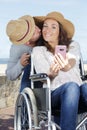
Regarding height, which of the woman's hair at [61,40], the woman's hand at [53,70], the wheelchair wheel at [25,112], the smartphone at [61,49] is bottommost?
the wheelchair wheel at [25,112]

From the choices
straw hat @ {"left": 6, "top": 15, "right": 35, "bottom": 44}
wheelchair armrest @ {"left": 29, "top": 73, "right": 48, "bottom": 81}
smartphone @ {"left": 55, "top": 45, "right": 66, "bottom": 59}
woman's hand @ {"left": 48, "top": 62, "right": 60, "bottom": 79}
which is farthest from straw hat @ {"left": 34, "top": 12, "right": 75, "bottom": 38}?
wheelchair armrest @ {"left": 29, "top": 73, "right": 48, "bottom": 81}

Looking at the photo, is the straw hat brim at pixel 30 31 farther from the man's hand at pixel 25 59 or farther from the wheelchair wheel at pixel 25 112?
the wheelchair wheel at pixel 25 112

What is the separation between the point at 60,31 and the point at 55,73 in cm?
49

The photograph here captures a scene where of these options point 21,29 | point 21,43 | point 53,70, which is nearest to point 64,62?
point 53,70

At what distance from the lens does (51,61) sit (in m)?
3.80

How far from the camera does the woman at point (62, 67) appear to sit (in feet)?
10.6

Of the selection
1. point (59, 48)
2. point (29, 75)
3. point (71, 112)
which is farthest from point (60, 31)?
point (71, 112)

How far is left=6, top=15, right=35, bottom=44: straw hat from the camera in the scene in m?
4.16

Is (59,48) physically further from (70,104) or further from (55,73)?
(70,104)

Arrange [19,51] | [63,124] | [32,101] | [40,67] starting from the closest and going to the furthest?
[63,124] → [32,101] → [40,67] → [19,51]

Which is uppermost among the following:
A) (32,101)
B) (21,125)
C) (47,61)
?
(47,61)

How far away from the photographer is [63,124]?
3.20 meters

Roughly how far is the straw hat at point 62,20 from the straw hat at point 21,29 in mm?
104

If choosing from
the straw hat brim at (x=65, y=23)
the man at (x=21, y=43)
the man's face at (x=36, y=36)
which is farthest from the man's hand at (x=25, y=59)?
the straw hat brim at (x=65, y=23)
